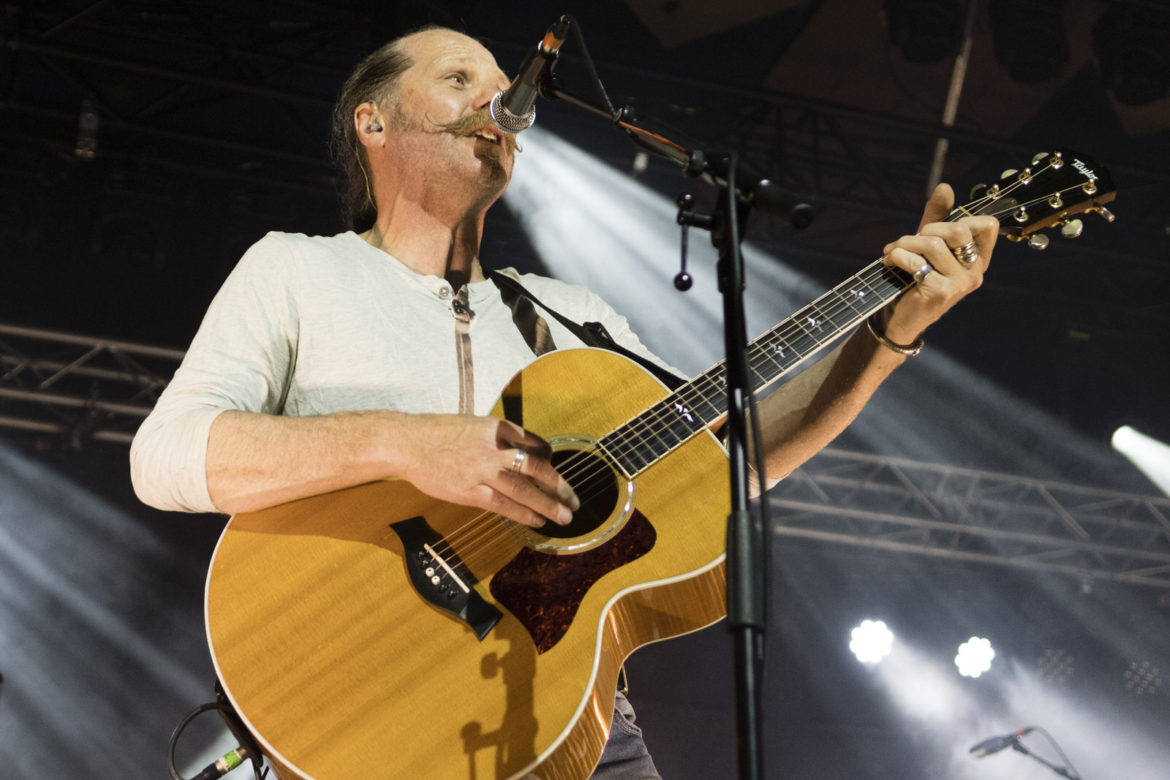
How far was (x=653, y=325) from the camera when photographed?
32.6 feet

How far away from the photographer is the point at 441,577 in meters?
2.00

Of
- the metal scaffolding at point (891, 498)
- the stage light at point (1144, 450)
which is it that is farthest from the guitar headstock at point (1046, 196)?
the stage light at point (1144, 450)

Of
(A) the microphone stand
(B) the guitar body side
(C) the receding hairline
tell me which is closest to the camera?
(A) the microphone stand

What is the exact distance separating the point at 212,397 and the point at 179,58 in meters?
7.42

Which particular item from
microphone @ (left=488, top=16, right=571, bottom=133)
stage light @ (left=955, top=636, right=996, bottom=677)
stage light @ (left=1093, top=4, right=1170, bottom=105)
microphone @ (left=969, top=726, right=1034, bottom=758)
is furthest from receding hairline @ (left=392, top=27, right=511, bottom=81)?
stage light @ (left=955, top=636, right=996, bottom=677)

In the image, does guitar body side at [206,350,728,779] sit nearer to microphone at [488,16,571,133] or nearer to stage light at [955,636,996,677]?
microphone at [488,16,571,133]

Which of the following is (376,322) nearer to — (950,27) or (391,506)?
(391,506)

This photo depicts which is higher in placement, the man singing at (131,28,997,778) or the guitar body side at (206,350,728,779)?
the man singing at (131,28,997,778)

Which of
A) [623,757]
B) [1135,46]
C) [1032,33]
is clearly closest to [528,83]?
[623,757]

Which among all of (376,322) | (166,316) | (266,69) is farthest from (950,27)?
(166,316)

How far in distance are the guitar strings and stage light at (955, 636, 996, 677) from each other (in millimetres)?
9783

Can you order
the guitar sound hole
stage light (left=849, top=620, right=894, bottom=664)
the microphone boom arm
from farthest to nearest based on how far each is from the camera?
stage light (left=849, top=620, right=894, bottom=664), the guitar sound hole, the microphone boom arm

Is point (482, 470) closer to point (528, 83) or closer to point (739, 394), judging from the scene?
point (739, 394)

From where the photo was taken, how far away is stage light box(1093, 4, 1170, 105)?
7.07 metres
